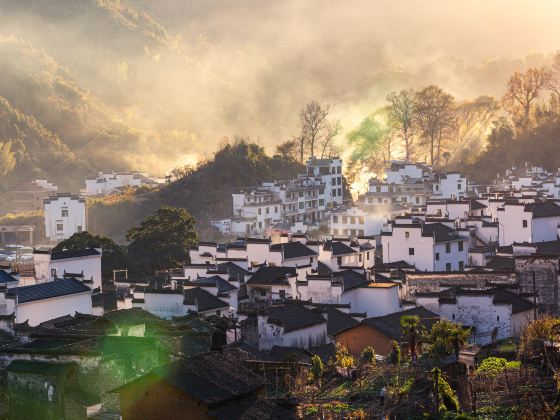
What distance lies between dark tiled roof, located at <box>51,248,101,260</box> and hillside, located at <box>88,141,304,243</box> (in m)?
24.1

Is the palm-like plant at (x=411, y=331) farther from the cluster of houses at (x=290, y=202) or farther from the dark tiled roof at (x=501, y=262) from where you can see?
the cluster of houses at (x=290, y=202)

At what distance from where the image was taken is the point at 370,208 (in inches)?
2349

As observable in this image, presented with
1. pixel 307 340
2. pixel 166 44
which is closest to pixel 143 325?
pixel 307 340

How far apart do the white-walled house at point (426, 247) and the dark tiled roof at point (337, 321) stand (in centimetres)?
907

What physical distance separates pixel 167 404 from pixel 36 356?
408 centimetres

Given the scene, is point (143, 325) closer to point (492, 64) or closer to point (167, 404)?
point (167, 404)

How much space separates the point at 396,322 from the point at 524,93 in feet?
145

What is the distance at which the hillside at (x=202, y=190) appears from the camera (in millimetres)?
71688

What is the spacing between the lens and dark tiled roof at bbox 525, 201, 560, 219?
4438cm

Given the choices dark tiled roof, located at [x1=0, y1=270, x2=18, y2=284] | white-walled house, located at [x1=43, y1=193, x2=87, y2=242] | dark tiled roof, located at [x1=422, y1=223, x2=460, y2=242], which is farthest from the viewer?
white-walled house, located at [x1=43, y1=193, x2=87, y2=242]

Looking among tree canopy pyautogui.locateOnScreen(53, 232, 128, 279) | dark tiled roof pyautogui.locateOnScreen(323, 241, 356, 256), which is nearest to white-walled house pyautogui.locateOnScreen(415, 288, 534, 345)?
dark tiled roof pyautogui.locateOnScreen(323, 241, 356, 256)

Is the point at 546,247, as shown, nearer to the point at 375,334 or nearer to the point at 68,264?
the point at 375,334

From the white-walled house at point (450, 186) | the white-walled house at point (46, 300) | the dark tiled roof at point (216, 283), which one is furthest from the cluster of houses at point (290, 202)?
the white-walled house at point (46, 300)

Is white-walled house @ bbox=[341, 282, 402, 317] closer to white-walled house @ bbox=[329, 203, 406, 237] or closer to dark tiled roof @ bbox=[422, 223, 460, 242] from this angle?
dark tiled roof @ bbox=[422, 223, 460, 242]
